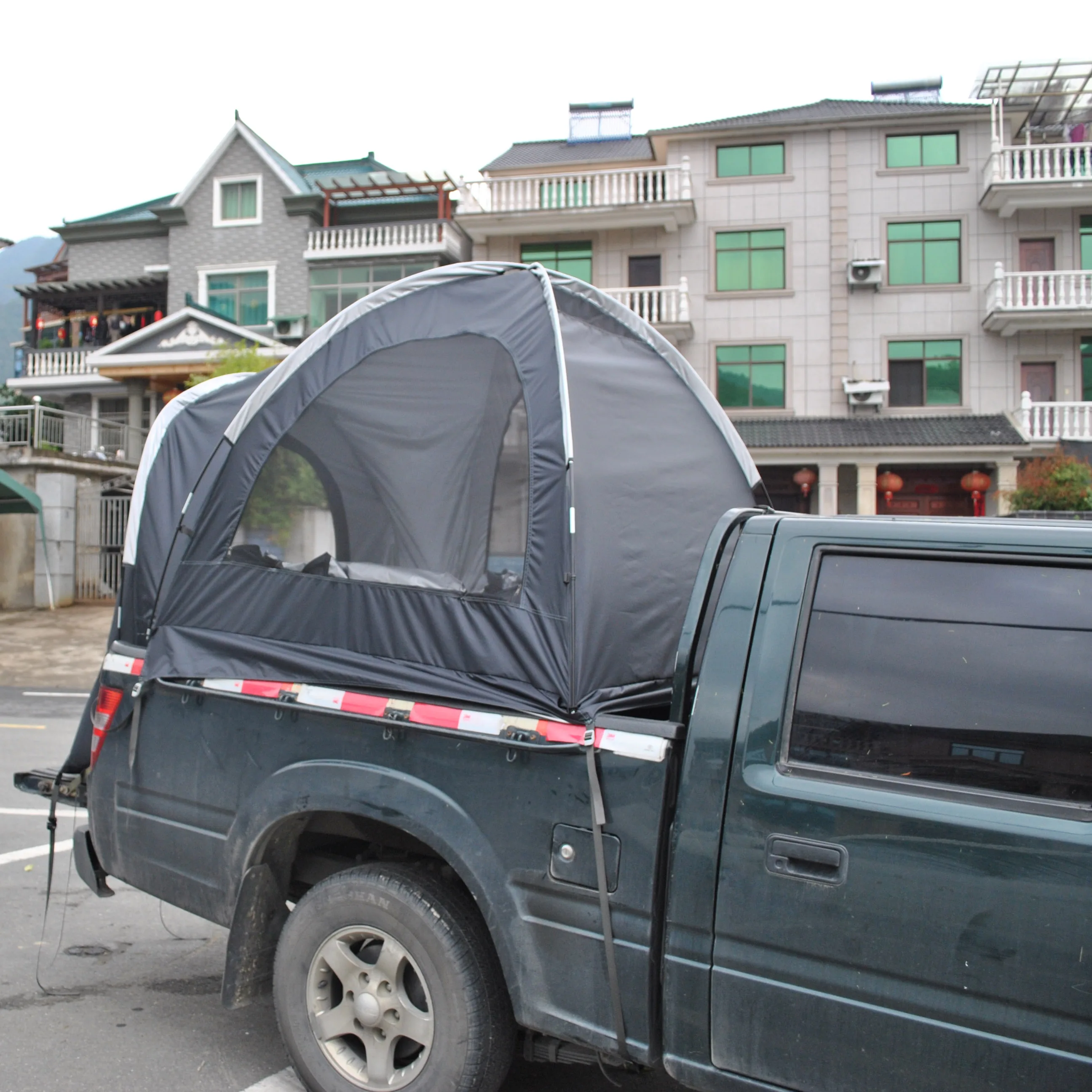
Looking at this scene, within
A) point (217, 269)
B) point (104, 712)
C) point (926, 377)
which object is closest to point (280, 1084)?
point (104, 712)

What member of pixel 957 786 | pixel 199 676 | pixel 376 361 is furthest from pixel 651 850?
pixel 376 361

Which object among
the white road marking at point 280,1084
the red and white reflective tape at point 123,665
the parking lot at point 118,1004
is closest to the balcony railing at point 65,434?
the parking lot at point 118,1004

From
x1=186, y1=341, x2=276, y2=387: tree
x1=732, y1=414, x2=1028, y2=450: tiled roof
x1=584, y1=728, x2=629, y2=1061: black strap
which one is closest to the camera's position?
x1=584, y1=728, x2=629, y2=1061: black strap

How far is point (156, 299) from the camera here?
99.0 ft

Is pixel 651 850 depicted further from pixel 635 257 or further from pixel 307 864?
pixel 635 257

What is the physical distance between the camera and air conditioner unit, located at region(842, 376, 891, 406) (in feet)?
75.6

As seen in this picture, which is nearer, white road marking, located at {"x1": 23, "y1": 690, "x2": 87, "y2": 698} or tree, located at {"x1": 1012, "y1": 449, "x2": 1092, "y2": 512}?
white road marking, located at {"x1": 23, "y1": 690, "x2": 87, "y2": 698}

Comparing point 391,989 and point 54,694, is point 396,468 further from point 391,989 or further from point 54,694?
point 54,694

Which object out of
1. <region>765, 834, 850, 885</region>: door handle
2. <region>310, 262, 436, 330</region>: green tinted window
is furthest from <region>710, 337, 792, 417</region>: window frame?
<region>765, 834, 850, 885</region>: door handle

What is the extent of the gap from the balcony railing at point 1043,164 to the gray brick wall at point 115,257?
22594mm

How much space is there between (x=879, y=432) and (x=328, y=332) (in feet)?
68.5

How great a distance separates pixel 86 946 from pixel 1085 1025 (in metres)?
4.10

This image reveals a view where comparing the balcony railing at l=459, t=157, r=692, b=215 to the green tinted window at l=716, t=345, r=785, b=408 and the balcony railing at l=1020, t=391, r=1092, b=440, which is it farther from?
the balcony railing at l=1020, t=391, r=1092, b=440

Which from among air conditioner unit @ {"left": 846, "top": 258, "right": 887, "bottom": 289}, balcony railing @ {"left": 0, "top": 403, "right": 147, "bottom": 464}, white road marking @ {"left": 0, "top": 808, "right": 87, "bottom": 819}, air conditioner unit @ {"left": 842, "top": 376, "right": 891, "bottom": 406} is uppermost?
air conditioner unit @ {"left": 846, "top": 258, "right": 887, "bottom": 289}
